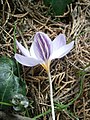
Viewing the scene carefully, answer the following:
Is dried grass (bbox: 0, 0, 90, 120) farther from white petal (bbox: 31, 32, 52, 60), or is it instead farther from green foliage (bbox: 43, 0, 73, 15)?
white petal (bbox: 31, 32, 52, 60)

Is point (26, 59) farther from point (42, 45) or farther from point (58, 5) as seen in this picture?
point (58, 5)

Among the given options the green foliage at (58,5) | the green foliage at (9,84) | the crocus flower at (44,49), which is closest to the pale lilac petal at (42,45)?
the crocus flower at (44,49)

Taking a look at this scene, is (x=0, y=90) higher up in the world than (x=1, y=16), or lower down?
lower down

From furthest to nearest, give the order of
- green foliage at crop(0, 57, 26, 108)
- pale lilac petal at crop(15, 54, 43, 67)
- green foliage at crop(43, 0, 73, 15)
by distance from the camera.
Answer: green foliage at crop(43, 0, 73, 15) → green foliage at crop(0, 57, 26, 108) → pale lilac petal at crop(15, 54, 43, 67)

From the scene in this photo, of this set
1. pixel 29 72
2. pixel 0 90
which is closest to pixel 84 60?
pixel 29 72

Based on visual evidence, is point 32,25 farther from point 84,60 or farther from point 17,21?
point 84,60

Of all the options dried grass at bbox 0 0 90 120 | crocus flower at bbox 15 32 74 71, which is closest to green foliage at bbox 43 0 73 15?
dried grass at bbox 0 0 90 120

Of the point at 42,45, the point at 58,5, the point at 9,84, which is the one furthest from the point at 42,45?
the point at 58,5

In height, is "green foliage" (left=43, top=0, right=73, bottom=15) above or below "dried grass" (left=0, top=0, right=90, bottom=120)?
above
